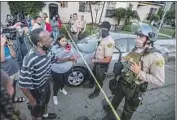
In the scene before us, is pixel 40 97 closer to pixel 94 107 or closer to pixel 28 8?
pixel 94 107

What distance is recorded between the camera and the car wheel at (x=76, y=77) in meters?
4.41

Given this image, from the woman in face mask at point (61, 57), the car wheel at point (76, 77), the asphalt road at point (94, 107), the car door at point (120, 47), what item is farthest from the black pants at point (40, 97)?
the car door at point (120, 47)

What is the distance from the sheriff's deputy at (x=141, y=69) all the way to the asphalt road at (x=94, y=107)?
83cm

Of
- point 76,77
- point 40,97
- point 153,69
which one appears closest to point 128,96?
point 153,69

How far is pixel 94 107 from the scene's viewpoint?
12.8 ft

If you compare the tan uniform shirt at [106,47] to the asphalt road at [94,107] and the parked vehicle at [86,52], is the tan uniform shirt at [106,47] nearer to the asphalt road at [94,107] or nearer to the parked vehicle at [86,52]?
the parked vehicle at [86,52]

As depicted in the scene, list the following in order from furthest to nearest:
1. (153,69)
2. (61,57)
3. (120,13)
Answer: (120,13) → (61,57) → (153,69)

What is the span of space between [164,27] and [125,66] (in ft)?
39.4

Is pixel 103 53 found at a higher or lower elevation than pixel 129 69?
lower

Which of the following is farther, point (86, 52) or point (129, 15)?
point (129, 15)

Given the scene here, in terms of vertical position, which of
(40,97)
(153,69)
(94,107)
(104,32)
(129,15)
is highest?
(104,32)

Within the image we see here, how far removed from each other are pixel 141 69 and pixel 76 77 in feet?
6.33

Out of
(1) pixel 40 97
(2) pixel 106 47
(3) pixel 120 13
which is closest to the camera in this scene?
(1) pixel 40 97

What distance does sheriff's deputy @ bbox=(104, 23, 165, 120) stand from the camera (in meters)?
2.69
